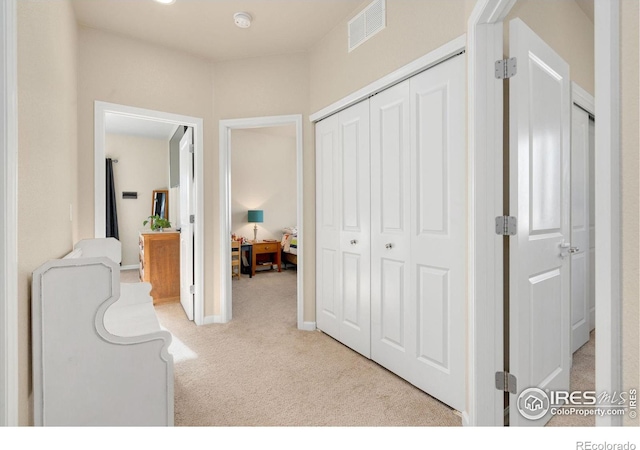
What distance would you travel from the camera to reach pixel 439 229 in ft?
6.03

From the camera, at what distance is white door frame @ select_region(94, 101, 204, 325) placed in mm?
2684

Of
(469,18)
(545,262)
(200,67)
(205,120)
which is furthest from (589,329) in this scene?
(200,67)

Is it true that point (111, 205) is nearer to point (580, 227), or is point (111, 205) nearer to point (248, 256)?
point (248, 256)

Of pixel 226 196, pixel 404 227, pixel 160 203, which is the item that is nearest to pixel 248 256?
pixel 160 203

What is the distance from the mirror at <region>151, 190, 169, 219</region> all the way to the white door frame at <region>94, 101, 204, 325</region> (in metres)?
3.56

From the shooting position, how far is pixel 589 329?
279cm

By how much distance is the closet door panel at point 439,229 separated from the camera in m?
1.72

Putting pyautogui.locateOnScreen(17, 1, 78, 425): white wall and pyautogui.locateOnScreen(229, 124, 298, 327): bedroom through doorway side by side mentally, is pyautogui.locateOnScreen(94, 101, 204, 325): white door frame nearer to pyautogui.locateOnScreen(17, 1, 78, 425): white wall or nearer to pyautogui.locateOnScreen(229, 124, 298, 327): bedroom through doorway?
pyautogui.locateOnScreen(17, 1, 78, 425): white wall

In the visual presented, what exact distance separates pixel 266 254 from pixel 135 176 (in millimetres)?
3080

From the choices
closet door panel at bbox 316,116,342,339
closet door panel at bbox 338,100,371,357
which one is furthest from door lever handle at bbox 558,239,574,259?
closet door panel at bbox 316,116,342,339

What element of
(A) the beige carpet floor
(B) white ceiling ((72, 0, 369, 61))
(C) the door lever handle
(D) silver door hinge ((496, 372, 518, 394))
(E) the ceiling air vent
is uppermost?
(B) white ceiling ((72, 0, 369, 61))

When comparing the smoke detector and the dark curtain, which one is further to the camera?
the dark curtain
